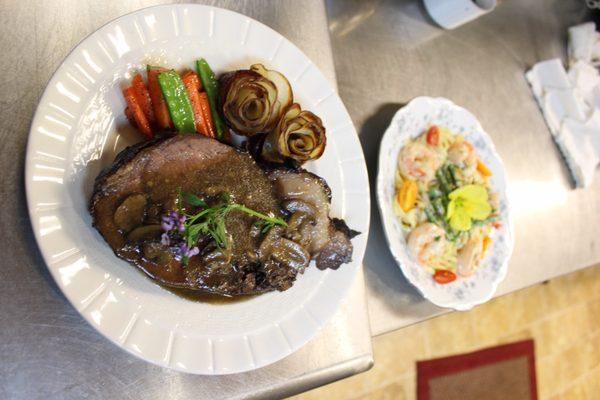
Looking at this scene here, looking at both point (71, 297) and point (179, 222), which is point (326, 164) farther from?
point (71, 297)

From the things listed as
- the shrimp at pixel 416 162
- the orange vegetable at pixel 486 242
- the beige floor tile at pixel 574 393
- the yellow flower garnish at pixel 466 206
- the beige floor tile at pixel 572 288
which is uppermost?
the shrimp at pixel 416 162

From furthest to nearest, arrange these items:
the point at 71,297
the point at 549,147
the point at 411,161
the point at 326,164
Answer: the point at 549,147 < the point at 411,161 < the point at 326,164 < the point at 71,297

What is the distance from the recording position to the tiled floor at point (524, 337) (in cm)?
336

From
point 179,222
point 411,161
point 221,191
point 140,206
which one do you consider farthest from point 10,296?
point 411,161

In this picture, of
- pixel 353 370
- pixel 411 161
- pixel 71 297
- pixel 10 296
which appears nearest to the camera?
pixel 71 297

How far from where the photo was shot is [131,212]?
5.50ft

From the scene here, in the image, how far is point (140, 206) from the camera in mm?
1689

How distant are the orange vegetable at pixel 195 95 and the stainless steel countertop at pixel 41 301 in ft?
1.46

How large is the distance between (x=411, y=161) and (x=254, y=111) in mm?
1015

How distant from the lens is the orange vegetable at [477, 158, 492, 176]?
9.57 feet

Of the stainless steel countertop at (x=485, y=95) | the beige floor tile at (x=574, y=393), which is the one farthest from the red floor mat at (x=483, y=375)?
the stainless steel countertop at (x=485, y=95)

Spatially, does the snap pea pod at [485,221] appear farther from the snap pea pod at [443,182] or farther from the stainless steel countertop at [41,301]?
the stainless steel countertop at [41,301]

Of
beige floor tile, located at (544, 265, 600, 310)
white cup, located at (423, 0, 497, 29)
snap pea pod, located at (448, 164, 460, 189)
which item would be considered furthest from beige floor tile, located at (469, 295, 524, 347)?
white cup, located at (423, 0, 497, 29)

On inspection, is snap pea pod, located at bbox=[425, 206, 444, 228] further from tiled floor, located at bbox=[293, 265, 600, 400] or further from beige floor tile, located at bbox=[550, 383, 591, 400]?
beige floor tile, located at bbox=[550, 383, 591, 400]
